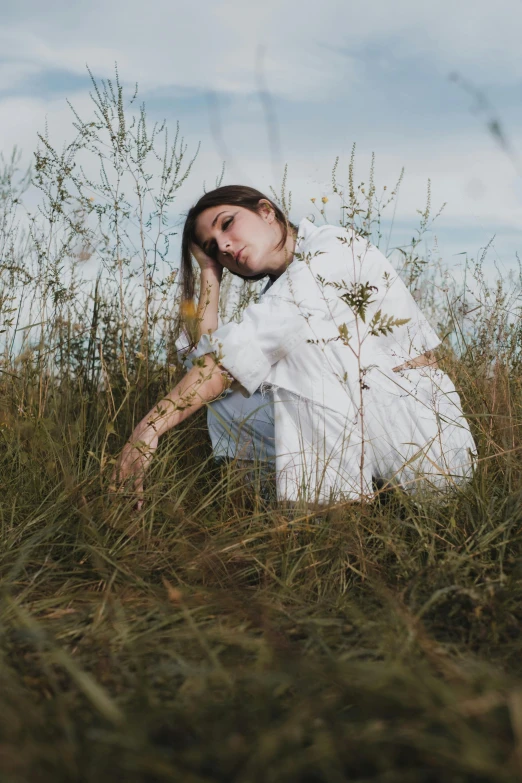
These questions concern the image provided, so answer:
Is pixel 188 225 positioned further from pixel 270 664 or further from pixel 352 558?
pixel 270 664

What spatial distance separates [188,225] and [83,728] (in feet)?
7.73

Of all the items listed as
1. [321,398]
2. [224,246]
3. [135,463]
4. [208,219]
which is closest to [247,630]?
[135,463]

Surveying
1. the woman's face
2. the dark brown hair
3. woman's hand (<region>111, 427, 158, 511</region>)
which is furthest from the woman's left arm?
the dark brown hair

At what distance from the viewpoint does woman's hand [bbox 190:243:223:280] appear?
3.12 metres

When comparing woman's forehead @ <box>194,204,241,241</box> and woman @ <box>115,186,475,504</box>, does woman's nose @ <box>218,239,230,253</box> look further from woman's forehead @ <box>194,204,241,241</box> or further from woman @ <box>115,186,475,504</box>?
woman @ <box>115,186,475,504</box>

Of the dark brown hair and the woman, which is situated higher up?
the dark brown hair

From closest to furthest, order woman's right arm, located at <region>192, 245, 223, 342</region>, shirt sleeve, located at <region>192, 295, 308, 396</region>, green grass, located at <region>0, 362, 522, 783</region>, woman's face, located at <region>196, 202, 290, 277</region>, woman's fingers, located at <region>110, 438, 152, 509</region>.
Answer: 1. green grass, located at <region>0, 362, 522, 783</region>
2. woman's fingers, located at <region>110, 438, 152, 509</region>
3. shirt sleeve, located at <region>192, 295, 308, 396</region>
4. woman's face, located at <region>196, 202, 290, 277</region>
5. woman's right arm, located at <region>192, 245, 223, 342</region>

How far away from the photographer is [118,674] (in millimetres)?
1331

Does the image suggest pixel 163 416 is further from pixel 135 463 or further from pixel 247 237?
pixel 247 237

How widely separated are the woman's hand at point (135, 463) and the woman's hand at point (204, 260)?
1.04 metres

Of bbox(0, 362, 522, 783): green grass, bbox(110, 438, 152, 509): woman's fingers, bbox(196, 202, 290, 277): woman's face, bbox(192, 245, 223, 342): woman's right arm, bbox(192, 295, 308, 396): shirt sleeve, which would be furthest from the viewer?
bbox(192, 245, 223, 342): woman's right arm

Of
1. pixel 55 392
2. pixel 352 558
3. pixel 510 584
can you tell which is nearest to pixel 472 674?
pixel 510 584

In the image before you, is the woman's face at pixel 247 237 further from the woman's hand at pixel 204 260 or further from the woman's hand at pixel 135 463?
the woman's hand at pixel 135 463

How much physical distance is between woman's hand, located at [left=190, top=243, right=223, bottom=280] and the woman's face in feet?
0.46
